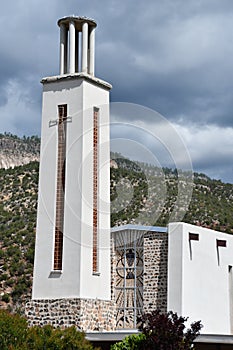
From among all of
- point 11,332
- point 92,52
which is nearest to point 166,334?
point 11,332

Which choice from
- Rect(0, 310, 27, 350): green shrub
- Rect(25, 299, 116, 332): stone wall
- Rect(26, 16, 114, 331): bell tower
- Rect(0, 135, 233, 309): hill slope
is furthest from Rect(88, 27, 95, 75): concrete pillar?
Rect(0, 310, 27, 350): green shrub

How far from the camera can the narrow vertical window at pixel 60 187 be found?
16688 mm

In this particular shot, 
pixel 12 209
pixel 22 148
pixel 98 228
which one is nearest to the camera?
pixel 98 228

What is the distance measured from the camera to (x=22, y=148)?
2635 inches

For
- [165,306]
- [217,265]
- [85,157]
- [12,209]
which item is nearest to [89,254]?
[85,157]

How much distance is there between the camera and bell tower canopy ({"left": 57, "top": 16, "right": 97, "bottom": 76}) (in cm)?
1744

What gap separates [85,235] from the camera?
649 inches

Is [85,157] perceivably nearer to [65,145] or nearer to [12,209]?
[65,145]

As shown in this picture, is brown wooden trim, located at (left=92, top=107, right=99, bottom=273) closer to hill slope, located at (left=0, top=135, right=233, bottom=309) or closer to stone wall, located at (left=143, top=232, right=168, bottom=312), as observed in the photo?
hill slope, located at (left=0, top=135, right=233, bottom=309)

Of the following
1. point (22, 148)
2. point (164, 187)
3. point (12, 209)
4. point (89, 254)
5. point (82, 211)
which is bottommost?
point (89, 254)

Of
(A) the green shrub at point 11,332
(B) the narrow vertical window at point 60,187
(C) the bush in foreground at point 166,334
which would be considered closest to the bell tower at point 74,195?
(B) the narrow vertical window at point 60,187

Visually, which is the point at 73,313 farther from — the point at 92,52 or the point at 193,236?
the point at 92,52

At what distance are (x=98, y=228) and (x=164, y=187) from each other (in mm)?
3179

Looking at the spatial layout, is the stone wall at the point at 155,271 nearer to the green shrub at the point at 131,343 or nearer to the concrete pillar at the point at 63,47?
the green shrub at the point at 131,343
